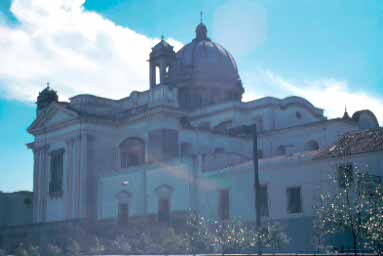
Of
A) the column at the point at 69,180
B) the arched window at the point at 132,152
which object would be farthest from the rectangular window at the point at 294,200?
the column at the point at 69,180

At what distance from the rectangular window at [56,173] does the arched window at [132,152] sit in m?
5.22

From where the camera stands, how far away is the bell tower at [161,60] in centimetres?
4743

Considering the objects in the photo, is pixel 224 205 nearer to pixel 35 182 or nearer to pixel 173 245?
pixel 173 245

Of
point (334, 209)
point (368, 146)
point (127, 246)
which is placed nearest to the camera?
Answer: point (334, 209)

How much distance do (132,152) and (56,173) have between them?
7016 mm

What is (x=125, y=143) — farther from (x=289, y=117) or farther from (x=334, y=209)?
(x=334, y=209)

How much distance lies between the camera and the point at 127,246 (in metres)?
28.7

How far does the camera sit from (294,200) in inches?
1090

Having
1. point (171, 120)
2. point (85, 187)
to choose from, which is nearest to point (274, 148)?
point (171, 120)

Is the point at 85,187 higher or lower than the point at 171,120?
lower

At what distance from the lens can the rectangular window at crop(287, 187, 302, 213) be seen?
2741 cm

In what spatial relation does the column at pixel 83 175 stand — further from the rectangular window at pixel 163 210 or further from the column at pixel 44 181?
the rectangular window at pixel 163 210

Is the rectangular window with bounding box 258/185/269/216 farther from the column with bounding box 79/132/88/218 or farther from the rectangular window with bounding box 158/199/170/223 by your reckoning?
the column with bounding box 79/132/88/218

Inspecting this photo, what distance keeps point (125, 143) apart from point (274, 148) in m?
11.3
